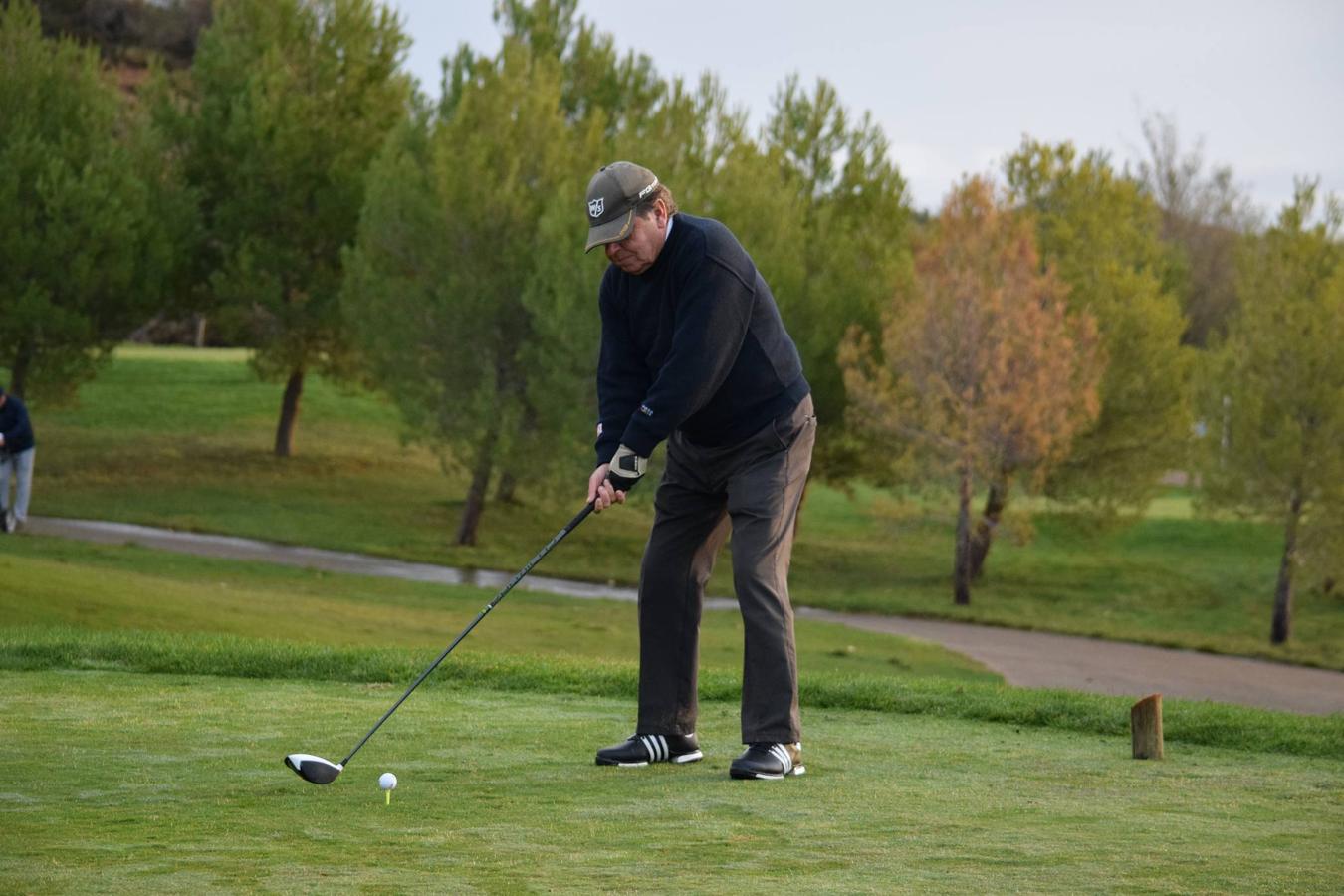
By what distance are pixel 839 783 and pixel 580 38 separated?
32853 millimetres

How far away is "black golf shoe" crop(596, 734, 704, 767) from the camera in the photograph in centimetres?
649

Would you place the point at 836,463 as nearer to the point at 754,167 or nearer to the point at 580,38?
the point at 754,167

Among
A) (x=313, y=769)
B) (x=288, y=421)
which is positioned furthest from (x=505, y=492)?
(x=313, y=769)

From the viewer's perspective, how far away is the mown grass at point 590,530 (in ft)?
103

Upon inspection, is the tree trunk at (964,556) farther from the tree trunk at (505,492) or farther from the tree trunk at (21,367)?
the tree trunk at (21,367)

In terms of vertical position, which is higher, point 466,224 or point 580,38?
point 580,38

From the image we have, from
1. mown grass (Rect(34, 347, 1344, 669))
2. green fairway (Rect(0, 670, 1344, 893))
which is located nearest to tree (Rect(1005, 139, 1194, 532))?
mown grass (Rect(34, 347, 1344, 669))

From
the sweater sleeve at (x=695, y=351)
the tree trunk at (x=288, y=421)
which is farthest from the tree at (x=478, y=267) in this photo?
the sweater sleeve at (x=695, y=351)

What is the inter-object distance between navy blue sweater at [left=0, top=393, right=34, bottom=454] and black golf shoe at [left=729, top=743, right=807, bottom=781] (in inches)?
868

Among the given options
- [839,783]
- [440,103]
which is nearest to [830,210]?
[440,103]

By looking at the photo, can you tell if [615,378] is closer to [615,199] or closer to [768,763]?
[615,199]

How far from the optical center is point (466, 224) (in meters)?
33.6

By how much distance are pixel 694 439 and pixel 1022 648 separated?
18007 mm

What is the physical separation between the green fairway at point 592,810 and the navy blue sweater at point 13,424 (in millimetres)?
19126
